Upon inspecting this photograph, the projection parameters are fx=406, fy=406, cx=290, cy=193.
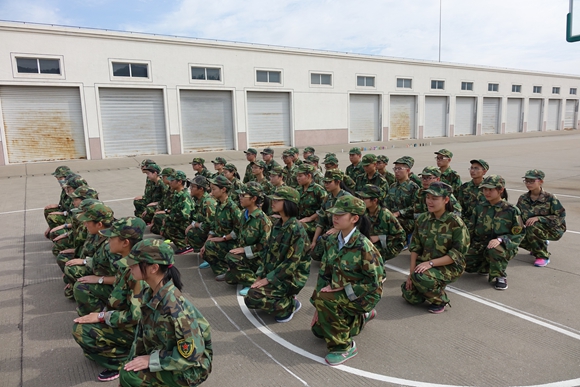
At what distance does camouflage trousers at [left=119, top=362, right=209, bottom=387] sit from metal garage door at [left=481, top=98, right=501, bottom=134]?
142ft

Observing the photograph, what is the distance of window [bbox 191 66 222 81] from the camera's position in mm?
24938

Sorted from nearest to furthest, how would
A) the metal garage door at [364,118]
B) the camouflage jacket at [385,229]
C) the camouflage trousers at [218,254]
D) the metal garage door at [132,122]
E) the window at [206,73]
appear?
1. the camouflage jacket at [385,229]
2. the camouflage trousers at [218,254]
3. the metal garage door at [132,122]
4. the window at [206,73]
5. the metal garage door at [364,118]

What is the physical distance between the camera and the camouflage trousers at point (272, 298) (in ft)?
15.8

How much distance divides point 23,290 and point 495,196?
7174 mm

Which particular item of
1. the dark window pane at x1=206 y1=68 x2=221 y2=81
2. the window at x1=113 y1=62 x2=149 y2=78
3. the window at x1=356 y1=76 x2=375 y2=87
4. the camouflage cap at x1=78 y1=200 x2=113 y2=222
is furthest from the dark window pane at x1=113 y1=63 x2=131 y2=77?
the camouflage cap at x1=78 y1=200 x2=113 y2=222

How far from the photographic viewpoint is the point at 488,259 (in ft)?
19.4

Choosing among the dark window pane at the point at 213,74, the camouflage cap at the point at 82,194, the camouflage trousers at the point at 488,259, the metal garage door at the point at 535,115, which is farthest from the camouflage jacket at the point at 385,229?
the metal garage door at the point at 535,115

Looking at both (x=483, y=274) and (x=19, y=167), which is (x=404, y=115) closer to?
(x=19, y=167)

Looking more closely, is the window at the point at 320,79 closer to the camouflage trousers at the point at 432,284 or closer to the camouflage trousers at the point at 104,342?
the camouflage trousers at the point at 432,284

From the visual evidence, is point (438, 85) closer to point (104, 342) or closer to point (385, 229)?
point (385, 229)

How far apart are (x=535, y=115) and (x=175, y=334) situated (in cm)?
5274

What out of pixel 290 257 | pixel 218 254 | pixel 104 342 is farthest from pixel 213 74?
pixel 104 342

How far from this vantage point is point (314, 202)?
302 inches

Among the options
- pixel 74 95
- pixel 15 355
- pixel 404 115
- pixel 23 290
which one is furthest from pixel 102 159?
pixel 404 115
